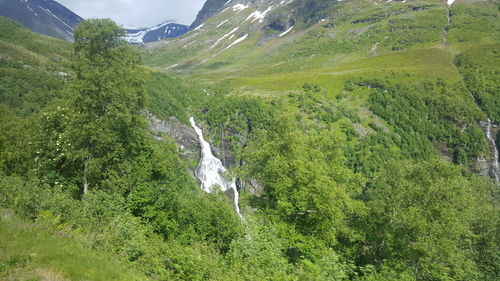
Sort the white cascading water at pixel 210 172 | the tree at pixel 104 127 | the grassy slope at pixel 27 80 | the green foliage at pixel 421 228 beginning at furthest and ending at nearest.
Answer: the grassy slope at pixel 27 80, the white cascading water at pixel 210 172, the tree at pixel 104 127, the green foliage at pixel 421 228

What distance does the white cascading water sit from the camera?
67.2 meters

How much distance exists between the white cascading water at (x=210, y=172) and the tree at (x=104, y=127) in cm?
3865

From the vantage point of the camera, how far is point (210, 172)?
7088cm

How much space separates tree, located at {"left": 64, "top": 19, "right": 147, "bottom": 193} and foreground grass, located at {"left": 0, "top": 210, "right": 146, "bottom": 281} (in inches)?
508

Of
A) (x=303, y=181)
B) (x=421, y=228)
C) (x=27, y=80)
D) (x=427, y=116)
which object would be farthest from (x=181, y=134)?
(x=427, y=116)

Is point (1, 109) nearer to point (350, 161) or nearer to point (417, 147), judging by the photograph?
point (350, 161)

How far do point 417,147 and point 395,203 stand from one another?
79.2 meters

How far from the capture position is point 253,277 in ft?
40.3

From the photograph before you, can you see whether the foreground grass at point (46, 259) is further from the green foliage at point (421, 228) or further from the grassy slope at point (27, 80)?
the grassy slope at point (27, 80)

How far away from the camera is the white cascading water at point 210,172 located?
67.2 m

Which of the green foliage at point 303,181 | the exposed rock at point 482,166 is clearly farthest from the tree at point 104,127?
the exposed rock at point 482,166

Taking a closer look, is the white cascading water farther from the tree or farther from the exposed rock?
the exposed rock

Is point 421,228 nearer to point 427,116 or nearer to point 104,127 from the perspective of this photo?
point 104,127

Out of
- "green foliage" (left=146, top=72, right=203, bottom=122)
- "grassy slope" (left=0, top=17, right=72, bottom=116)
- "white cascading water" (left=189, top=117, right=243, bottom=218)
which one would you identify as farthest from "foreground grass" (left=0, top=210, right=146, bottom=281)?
"green foliage" (left=146, top=72, right=203, bottom=122)
